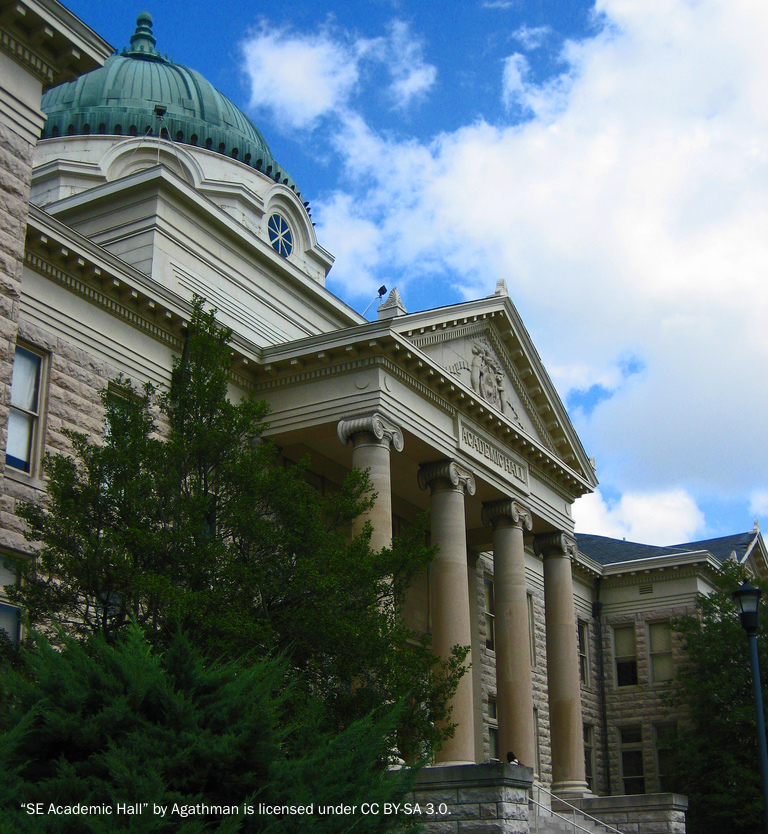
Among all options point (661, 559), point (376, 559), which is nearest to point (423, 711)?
point (376, 559)

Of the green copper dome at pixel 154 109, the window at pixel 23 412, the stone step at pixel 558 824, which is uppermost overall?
the green copper dome at pixel 154 109

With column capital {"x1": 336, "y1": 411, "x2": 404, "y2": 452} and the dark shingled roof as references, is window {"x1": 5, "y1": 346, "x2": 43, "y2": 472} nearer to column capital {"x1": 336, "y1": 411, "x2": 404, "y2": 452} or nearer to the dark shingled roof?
column capital {"x1": 336, "y1": 411, "x2": 404, "y2": 452}

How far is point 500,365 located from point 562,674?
27.9ft

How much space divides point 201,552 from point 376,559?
8.75 feet

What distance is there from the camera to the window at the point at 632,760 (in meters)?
40.6

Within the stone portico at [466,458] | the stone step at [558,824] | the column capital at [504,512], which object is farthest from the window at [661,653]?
the stone step at [558,824]

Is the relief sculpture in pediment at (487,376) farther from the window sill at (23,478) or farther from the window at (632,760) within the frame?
the window at (632,760)

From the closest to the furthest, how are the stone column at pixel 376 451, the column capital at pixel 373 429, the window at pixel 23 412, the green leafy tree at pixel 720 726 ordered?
the window at pixel 23 412 → the stone column at pixel 376 451 → the column capital at pixel 373 429 → the green leafy tree at pixel 720 726

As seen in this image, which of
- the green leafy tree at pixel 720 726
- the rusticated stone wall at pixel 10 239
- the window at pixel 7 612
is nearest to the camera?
the rusticated stone wall at pixel 10 239

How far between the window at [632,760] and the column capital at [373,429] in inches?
916

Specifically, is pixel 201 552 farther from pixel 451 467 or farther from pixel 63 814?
pixel 451 467

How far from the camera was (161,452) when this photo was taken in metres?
14.9

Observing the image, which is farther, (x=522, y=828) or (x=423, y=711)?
(x=522, y=828)

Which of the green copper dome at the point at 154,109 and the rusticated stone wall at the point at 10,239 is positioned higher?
the green copper dome at the point at 154,109
